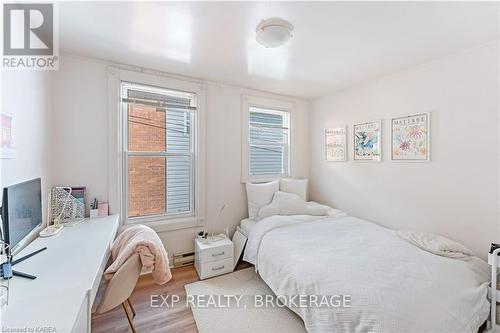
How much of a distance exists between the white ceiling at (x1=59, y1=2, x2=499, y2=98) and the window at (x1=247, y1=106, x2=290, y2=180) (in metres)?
0.90

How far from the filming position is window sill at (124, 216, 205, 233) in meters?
2.59

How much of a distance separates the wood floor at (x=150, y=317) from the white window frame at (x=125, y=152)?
70 cm

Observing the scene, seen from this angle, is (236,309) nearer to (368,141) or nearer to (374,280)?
(374,280)

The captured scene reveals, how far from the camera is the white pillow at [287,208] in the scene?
2.84m

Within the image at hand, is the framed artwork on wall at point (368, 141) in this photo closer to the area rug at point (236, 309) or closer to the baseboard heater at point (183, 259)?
the area rug at point (236, 309)

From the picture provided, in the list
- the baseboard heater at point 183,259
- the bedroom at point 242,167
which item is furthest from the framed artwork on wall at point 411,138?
the baseboard heater at point 183,259

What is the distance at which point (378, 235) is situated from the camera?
7.29ft

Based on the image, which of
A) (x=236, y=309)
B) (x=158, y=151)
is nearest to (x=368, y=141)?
(x=236, y=309)

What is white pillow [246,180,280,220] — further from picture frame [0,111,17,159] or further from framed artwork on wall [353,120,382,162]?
picture frame [0,111,17,159]

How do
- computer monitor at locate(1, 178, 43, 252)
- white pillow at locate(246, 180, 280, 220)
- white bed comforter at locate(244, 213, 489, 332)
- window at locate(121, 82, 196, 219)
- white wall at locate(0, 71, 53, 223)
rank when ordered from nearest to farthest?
computer monitor at locate(1, 178, 43, 252), white bed comforter at locate(244, 213, 489, 332), white wall at locate(0, 71, 53, 223), window at locate(121, 82, 196, 219), white pillow at locate(246, 180, 280, 220)

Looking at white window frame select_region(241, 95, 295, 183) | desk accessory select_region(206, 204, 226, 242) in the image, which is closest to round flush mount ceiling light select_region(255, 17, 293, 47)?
white window frame select_region(241, 95, 295, 183)

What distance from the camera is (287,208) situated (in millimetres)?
2873

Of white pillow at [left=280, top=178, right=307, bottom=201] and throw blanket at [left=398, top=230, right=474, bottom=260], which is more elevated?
white pillow at [left=280, top=178, right=307, bottom=201]

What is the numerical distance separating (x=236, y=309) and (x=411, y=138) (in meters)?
2.65
